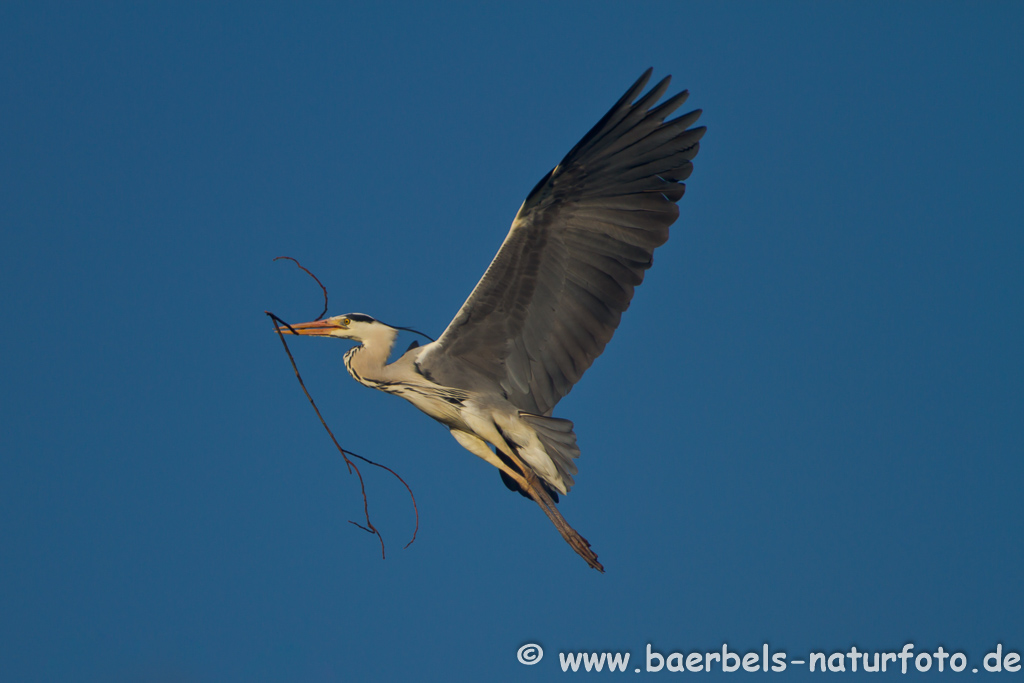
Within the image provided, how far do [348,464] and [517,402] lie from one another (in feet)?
4.52

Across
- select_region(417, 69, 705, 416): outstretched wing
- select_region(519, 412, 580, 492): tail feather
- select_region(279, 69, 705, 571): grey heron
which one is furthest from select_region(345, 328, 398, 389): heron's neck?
select_region(519, 412, 580, 492): tail feather

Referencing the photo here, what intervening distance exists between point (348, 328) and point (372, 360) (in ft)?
1.11

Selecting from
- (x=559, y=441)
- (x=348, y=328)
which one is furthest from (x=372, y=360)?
(x=559, y=441)

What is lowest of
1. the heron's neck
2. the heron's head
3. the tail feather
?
the tail feather

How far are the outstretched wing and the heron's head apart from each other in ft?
1.27

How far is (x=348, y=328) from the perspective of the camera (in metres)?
7.21

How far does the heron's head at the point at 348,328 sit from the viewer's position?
7133 millimetres

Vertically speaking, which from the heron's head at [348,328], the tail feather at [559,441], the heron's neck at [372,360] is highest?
the heron's head at [348,328]

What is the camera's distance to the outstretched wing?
6.45 meters

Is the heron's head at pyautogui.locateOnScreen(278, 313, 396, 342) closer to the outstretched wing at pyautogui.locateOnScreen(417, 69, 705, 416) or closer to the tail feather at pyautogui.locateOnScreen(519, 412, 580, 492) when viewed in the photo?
the outstretched wing at pyautogui.locateOnScreen(417, 69, 705, 416)

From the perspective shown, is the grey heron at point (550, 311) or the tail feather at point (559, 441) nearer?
the grey heron at point (550, 311)

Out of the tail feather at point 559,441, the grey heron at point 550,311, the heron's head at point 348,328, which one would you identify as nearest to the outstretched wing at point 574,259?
the grey heron at point 550,311

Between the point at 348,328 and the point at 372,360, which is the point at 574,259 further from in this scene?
the point at 348,328

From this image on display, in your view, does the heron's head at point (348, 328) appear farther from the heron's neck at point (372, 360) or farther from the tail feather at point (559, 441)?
the tail feather at point (559, 441)
